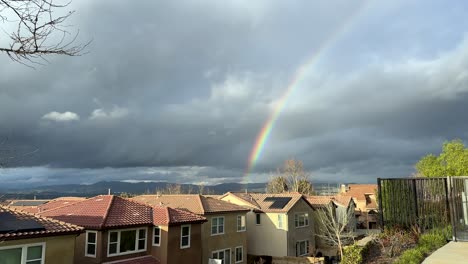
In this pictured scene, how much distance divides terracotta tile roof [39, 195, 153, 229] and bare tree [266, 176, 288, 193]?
46163mm

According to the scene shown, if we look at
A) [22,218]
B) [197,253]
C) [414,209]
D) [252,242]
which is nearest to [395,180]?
[414,209]

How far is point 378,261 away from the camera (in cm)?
1430

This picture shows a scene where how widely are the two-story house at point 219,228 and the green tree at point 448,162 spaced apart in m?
22.0

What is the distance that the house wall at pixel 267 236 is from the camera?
43438 millimetres

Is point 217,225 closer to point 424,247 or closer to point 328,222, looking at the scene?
point 328,222

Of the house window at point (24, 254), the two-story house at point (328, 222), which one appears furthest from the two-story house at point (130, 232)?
the two-story house at point (328, 222)

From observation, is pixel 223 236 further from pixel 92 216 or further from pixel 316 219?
pixel 316 219

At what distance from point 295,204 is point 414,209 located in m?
26.5

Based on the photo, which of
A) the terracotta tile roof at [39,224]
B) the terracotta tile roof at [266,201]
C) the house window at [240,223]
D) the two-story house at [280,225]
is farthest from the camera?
the terracotta tile roof at [266,201]

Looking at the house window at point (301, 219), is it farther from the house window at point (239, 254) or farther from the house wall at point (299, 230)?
the house window at point (239, 254)

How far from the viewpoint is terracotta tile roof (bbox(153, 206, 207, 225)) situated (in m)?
28.1

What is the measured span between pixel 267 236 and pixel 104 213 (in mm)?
24012

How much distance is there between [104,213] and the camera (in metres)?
26.0

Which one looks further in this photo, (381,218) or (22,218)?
(381,218)
